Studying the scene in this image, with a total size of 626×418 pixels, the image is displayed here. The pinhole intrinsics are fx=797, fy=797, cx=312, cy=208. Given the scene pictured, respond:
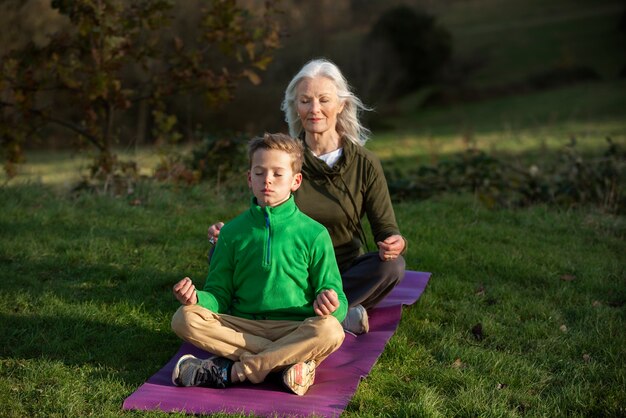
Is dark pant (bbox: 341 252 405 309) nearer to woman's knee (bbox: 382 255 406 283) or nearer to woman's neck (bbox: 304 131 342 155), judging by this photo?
woman's knee (bbox: 382 255 406 283)

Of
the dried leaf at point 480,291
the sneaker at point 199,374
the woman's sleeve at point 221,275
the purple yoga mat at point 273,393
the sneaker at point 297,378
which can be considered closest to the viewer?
the purple yoga mat at point 273,393

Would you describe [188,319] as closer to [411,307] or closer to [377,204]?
[377,204]

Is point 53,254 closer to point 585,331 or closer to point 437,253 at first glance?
point 437,253

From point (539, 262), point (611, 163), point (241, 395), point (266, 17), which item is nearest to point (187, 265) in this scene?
point (241, 395)

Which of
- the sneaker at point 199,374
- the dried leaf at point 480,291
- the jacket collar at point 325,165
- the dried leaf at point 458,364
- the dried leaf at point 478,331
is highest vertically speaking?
the jacket collar at point 325,165

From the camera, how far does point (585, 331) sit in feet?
15.9

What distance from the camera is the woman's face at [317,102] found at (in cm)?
485

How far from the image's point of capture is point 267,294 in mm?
4195

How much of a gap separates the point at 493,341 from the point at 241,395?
5.44 feet

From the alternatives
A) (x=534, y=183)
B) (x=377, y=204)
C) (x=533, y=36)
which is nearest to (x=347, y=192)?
(x=377, y=204)

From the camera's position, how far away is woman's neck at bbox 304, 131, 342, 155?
504 cm

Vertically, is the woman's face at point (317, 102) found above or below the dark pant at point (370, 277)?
above

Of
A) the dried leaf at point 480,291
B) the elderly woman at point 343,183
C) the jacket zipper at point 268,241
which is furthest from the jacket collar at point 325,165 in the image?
the dried leaf at point 480,291

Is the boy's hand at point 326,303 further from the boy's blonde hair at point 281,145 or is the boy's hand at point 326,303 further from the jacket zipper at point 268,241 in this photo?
the boy's blonde hair at point 281,145
